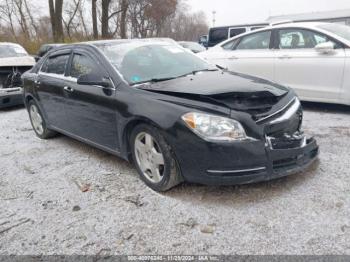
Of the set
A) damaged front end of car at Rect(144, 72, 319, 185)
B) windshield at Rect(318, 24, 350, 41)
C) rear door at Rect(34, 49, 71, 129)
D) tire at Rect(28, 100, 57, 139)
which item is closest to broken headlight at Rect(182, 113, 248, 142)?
damaged front end of car at Rect(144, 72, 319, 185)

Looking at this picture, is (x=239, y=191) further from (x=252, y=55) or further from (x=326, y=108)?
(x=252, y=55)

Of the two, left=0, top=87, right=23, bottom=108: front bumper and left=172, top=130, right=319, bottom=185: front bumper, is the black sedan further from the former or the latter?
left=0, top=87, right=23, bottom=108: front bumper

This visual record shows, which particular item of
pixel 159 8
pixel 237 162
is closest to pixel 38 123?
pixel 237 162

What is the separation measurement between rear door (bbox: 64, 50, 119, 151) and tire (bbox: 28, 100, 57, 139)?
928 mm

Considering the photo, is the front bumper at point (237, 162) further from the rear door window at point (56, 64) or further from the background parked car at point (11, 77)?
the background parked car at point (11, 77)

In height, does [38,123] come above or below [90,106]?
below

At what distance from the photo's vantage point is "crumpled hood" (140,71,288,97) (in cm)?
298

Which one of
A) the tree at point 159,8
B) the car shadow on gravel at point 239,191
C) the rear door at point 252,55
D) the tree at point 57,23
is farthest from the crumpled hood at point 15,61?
the tree at point 159,8

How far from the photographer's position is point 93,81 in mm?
3572

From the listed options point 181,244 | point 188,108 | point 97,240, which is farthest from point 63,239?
point 188,108

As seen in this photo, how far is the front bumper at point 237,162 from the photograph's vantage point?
2.73 meters

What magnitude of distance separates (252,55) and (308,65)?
115cm

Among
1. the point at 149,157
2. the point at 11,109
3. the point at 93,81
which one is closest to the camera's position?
the point at 149,157

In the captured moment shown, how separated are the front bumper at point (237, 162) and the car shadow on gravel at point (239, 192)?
229mm
